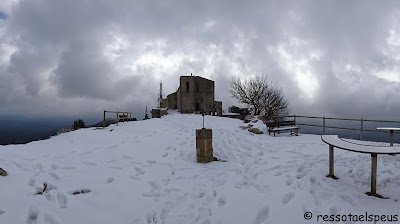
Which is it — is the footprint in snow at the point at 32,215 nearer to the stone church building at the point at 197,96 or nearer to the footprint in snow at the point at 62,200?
the footprint in snow at the point at 62,200

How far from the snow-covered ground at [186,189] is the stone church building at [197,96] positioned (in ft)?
103

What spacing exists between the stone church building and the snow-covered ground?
31370mm

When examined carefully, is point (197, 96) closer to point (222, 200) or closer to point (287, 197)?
point (222, 200)

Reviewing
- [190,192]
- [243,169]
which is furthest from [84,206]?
[243,169]

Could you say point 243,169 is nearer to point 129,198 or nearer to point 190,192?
point 190,192

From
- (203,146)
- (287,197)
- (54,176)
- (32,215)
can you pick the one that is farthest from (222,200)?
(54,176)

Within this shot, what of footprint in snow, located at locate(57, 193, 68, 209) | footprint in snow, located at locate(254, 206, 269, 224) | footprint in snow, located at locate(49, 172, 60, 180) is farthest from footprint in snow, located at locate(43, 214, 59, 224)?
footprint in snow, located at locate(254, 206, 269, 224)

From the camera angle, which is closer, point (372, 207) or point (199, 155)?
point (372, 207)

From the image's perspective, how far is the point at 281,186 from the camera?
4.28m

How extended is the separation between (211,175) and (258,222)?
6.61 feet

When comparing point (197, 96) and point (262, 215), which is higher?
point (197, 96)

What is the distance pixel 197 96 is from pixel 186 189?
3754 cm

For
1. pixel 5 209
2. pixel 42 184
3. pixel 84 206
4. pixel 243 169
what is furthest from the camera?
pixel 243 169

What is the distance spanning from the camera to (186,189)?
4.39 metres
